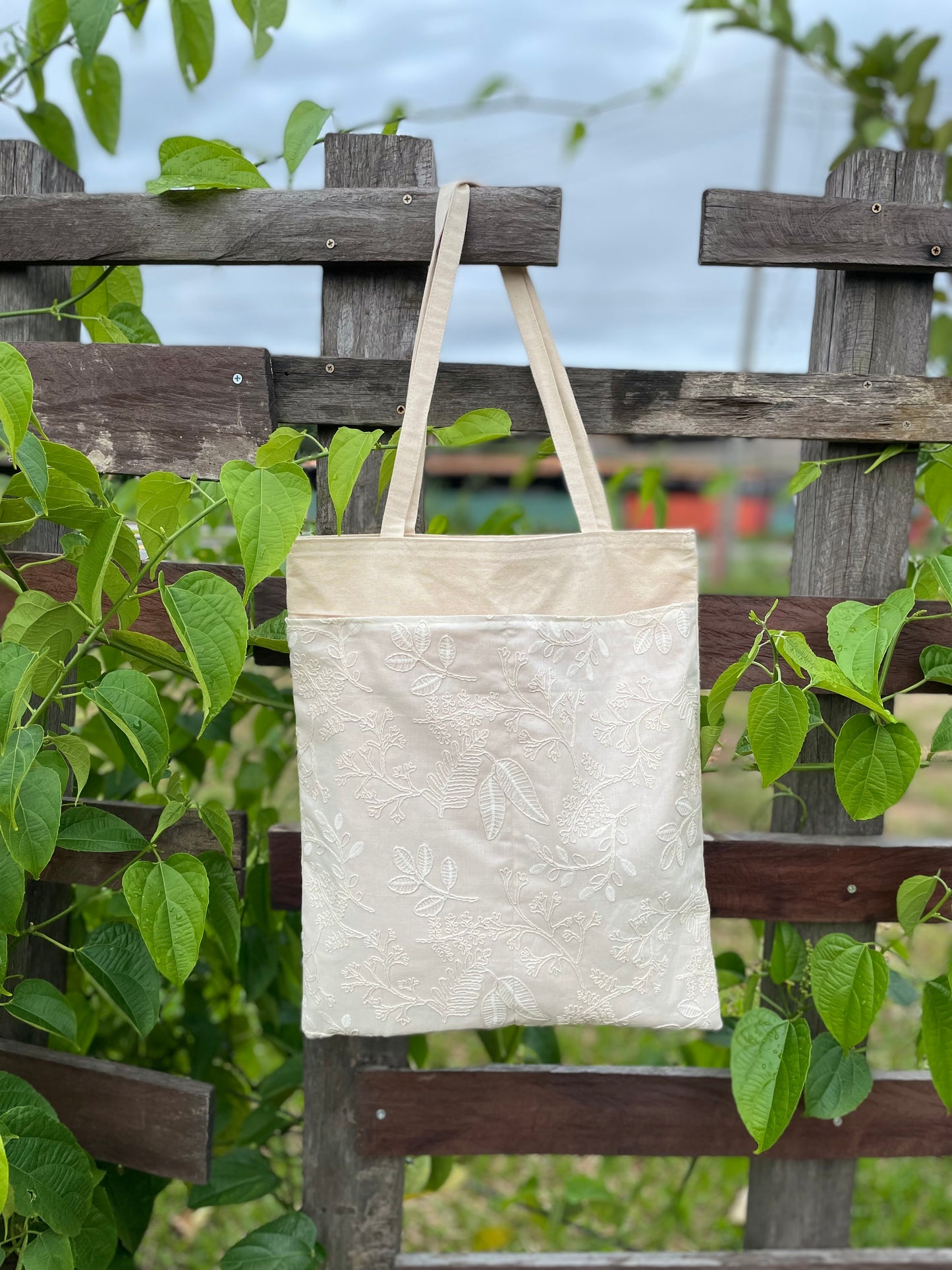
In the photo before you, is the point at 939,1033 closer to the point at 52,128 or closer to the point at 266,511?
the point at 266,511

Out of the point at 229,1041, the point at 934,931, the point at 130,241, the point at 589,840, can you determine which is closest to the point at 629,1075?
the point at 589,840

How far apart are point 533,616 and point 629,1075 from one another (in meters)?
0.59

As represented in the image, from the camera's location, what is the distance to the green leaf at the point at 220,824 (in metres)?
0.98

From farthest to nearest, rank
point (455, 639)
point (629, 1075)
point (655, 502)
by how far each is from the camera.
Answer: point (655, 502) → point (629, 1075) → point (455, 639)

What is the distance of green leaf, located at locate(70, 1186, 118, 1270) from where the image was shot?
101 centimetres

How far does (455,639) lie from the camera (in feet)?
3.01

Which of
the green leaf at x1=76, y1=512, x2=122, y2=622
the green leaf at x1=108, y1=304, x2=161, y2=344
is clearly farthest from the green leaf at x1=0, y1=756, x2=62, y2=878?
the green leaf at x1=108, y1=304, x2=161, y2=344

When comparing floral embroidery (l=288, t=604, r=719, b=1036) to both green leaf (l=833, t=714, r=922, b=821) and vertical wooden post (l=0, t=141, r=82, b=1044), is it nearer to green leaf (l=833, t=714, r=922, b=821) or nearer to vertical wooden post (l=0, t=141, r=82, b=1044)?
green leaf (l=833, t=714, r=922, b=821)

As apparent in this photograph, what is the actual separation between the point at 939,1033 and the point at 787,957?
0.54 ft

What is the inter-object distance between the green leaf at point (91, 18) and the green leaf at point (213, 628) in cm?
A: 71

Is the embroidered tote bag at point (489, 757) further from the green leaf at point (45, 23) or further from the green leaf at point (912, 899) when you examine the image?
the green leaf at point (45, 23)

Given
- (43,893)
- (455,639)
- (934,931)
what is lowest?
(934,931)

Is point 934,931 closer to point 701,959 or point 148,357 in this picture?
point 701,959

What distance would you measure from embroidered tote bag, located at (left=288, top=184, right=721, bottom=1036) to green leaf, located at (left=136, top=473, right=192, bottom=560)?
0.11 meters
